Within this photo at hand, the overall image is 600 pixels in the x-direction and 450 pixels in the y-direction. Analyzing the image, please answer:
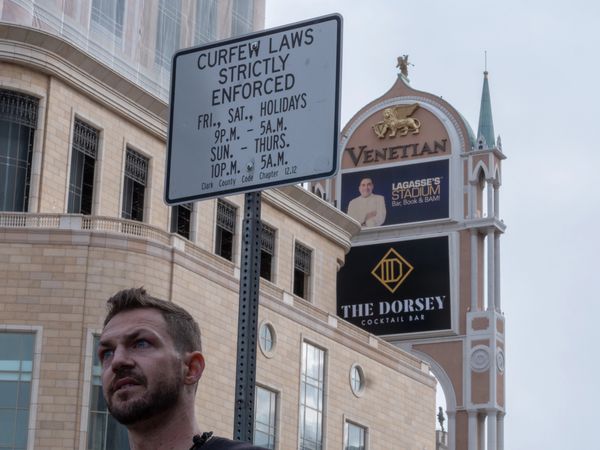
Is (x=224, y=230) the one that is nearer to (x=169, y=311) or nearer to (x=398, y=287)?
(x=398, y=287)

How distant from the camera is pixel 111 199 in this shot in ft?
147

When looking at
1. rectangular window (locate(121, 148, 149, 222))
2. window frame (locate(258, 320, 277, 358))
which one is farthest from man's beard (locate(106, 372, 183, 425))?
rectangular window (locate(121, 148, 149, 222))

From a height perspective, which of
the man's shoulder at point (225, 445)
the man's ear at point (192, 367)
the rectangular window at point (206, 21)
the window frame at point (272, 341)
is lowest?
the man's shoulder at point (225, 445)

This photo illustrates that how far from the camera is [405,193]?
6488 centimetres

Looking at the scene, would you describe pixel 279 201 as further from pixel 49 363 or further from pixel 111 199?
pixel 49 363

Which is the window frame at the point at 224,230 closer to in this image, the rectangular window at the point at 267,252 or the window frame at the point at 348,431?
the rectangular window at the point at 267,252

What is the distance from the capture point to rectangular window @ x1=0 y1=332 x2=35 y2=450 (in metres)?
40.0

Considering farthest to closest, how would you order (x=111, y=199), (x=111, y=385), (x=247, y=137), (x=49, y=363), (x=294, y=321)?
(x=294, y=321) < (x=111, y=199) < (x=49, y=363) < (x=247, y=137) < (x=111, y=385)

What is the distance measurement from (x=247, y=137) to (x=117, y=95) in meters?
37.3

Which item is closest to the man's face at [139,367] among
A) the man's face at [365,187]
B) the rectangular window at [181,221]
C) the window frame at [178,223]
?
the window frame at [178,223]

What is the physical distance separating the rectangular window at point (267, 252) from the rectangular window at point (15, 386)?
11.5 metres

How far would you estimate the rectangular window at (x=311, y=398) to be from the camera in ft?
159

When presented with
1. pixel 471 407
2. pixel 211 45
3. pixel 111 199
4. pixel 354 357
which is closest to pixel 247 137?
pixel 211 45

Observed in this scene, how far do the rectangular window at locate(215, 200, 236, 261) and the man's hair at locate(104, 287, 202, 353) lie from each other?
44.2 metres
